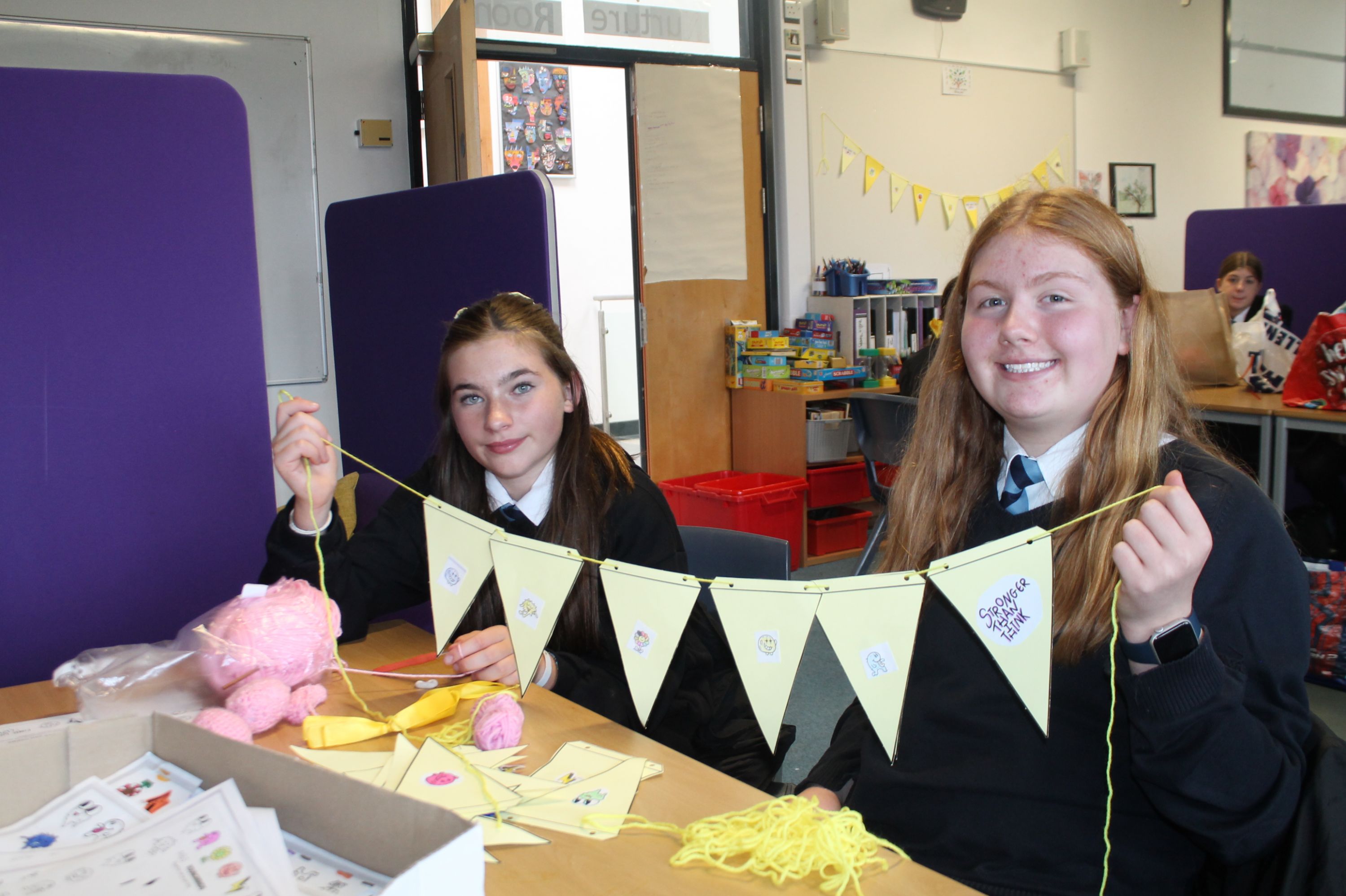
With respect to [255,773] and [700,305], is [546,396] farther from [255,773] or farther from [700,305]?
[700,305]

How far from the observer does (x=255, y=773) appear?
2.46 feet

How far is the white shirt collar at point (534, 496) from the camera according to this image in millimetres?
1568

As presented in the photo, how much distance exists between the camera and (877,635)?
38.9 inches

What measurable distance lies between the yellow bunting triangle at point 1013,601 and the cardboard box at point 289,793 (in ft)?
1.76

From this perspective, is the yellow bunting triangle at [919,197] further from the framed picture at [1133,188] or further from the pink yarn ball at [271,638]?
the pink yarn ball at [271,638]

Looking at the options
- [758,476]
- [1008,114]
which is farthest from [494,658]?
[1008,114]

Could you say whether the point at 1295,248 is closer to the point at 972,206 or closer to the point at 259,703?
the point at 972,206

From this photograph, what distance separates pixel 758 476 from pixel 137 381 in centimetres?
323

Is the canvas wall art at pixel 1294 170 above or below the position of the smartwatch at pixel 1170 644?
above

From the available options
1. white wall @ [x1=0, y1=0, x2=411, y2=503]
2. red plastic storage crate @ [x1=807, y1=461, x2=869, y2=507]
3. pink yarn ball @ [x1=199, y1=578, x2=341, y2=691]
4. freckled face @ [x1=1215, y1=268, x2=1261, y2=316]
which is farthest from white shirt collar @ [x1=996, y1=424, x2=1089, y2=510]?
freckled face @ [x1=1215, y1=268, x2=1261, y2=316]

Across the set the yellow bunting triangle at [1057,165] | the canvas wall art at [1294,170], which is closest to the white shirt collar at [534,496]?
the yellow bunting triangle at [1057,165]

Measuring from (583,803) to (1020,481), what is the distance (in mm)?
648

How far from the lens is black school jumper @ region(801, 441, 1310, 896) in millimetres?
864

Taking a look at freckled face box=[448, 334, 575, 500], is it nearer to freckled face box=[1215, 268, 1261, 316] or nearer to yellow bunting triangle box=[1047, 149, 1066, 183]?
freckled face box=[1215, 268, 1261, 316]
